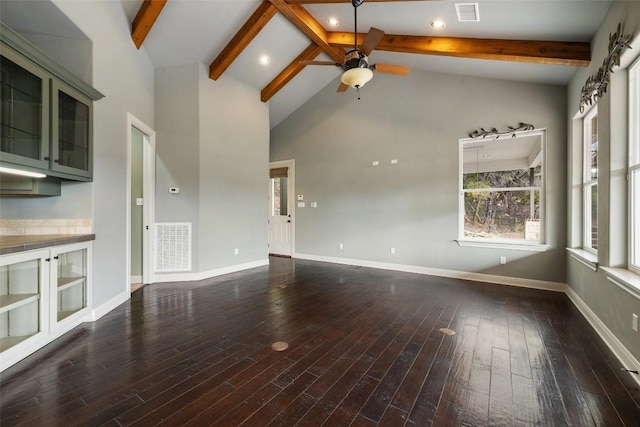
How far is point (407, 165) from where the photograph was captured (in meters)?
5.14

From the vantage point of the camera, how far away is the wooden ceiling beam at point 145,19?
330 cm

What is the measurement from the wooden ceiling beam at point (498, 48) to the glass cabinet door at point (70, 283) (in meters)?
4.74

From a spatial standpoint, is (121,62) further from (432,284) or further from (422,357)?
(432,284)

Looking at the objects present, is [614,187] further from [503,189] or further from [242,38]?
[242,38]

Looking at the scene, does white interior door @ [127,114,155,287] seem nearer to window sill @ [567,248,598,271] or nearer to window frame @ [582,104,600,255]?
window sill @ [567,248,598,271]

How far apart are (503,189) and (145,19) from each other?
5.67 meters

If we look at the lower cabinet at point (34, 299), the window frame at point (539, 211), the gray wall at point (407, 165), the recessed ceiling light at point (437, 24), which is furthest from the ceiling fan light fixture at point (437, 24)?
the lower cabinet at point (34, 299)

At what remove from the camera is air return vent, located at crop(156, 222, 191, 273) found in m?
4.31

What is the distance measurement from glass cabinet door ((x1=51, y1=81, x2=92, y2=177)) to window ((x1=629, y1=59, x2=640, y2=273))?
5.06 meters

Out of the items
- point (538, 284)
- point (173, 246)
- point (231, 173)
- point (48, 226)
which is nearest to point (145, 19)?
point (231, 173)

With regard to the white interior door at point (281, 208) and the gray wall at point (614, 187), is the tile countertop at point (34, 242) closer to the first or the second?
the white interior door at point (281, 208)

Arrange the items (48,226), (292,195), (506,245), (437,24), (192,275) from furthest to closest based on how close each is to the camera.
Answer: (292,195) → (192,275) → (506,245) → (437,24) → (48,226)

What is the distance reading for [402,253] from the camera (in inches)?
205

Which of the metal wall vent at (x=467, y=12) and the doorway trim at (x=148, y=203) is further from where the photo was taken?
the doorway trim at (x=148, y=203)
